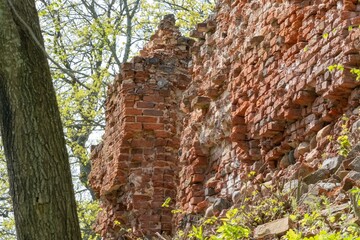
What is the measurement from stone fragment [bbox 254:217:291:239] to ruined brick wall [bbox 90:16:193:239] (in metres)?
4.83

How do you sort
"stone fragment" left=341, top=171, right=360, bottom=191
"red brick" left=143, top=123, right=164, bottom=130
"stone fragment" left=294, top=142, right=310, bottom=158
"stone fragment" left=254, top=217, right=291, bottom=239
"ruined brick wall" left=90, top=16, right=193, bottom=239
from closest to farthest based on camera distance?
"stone fragment" left=341, top=171, right=360, bottom=191 < "stone fragment" left=254, top=217, right=291, bottom=239 < "stone fragment" left=294, top=142, right=310, bottom=158 < "ruined brick wall" left=90, top=16, right=193, bottom=239 < "red brick" left=143, top=123, right=164, bottom=130

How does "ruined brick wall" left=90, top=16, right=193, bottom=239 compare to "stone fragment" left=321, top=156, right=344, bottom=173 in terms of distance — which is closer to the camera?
"stone fragment" left=321, top=156, right=344, bottom=173

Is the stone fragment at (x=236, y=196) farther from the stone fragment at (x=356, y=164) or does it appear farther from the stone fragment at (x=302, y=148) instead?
the stone fragment at (x=356, y=164)

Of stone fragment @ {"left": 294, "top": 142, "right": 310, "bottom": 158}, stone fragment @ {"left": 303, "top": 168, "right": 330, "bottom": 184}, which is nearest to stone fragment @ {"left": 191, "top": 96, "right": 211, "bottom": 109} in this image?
stone fragment @ {"left": 294, "top": 142, "right": 310, "bottom": 158}

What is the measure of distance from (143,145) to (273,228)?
550 centimetres

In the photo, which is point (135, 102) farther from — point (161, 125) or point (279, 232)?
point (279, 232)

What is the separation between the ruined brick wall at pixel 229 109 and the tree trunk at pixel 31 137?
5.72 feet

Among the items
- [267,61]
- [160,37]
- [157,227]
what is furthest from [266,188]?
[160,37]

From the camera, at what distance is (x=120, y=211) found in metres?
10.9

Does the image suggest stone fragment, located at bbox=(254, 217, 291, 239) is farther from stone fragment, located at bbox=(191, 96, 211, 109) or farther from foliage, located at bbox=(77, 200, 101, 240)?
foliage, located at bbox=(77, 200, 101, 240)

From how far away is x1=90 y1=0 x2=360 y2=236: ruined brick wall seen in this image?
5961 millimetres

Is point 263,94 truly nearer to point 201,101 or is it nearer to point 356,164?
point 201,101

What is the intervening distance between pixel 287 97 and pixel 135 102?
182 inches

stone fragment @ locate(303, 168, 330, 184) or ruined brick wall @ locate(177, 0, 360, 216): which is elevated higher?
ruined brick wall @ locate(177, 0, 360, 216)
